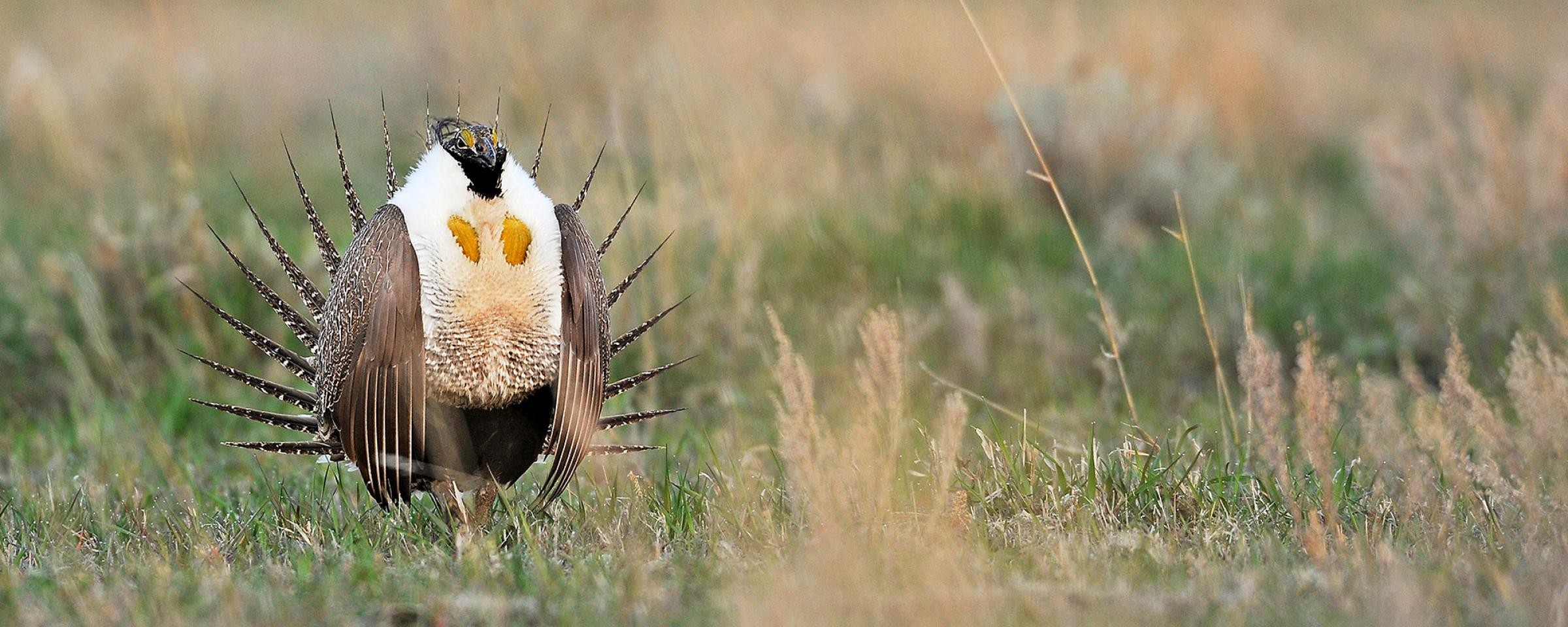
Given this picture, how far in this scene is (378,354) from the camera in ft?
9.52

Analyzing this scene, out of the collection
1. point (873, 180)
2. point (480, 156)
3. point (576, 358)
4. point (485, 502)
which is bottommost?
point (485, 502)

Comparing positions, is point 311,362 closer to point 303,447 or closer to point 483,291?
point 303,447

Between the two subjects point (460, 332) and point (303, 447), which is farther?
point (303, 447)

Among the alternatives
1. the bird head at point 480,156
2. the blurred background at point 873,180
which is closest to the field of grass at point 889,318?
the blurred background at point 873,180

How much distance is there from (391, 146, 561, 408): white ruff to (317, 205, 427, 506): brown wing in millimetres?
41

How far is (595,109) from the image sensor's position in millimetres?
6770

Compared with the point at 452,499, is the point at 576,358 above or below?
above

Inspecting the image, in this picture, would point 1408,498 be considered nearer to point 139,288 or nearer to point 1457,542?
point 1457,542

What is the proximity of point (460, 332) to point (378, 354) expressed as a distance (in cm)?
15

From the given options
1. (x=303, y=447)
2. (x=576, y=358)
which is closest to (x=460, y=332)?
(x=576, y=358)

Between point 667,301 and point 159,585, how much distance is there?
2.42 m

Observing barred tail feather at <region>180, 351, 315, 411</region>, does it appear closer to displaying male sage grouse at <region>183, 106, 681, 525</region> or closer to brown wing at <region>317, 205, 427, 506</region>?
displaying male sage grouse at <region>183, 106, 681, 525</region>

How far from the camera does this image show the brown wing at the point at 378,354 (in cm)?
288

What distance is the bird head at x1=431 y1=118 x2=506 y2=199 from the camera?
2941mm
